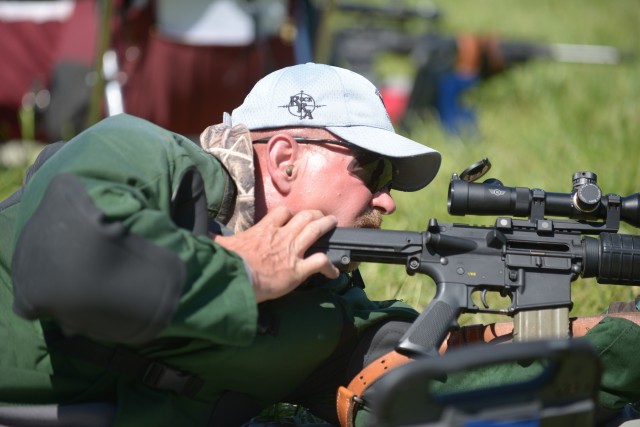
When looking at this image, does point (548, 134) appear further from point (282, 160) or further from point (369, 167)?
point (282, 160)

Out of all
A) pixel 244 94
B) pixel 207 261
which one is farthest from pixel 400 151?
pixel 244 94

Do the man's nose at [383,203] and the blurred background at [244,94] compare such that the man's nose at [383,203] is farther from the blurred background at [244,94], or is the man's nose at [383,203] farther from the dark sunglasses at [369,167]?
the blurred background at [244,94]

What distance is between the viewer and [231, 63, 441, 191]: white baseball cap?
3059mm

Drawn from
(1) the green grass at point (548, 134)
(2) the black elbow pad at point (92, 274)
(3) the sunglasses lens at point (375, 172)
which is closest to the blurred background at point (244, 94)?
(1) the green grass at point (548, 134)

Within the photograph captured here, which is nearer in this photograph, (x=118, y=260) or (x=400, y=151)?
(x=118, y=260)

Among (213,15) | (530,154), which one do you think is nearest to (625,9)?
(530,154)

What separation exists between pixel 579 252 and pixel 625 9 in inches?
463

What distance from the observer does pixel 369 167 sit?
311 cm

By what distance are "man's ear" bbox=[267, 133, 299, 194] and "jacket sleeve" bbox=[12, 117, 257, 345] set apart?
470 millimetres

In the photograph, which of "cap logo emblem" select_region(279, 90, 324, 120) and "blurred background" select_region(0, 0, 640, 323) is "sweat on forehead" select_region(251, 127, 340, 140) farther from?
"blurred background" select_region(0, 0, 640, 323)

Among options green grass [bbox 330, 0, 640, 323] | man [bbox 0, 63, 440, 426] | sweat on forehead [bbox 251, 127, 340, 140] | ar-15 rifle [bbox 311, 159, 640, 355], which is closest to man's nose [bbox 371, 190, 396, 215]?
man [bbox 0, 63, 440, 426]

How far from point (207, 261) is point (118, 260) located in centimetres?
26

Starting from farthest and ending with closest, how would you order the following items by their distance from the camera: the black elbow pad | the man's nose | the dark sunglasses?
1. the man's nose
2. the dark sunglasses
3. the black elbow pad

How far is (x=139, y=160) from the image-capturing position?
2.59m
